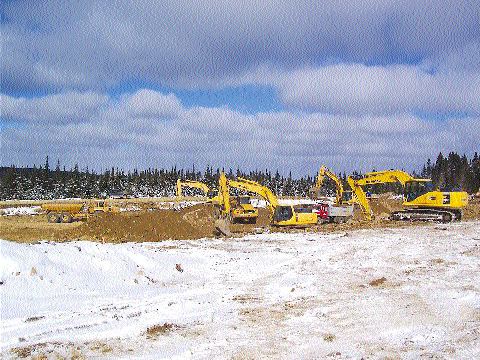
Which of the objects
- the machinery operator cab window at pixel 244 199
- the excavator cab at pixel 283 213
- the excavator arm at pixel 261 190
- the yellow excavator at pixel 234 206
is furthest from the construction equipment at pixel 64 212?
the excavator cab at pixel 283 213

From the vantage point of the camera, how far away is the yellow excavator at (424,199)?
32.9 meters

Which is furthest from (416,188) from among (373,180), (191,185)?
(191,185)

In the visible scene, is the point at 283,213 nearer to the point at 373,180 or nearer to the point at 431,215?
the point at 373,180

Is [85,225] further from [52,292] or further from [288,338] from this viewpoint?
[288,338]

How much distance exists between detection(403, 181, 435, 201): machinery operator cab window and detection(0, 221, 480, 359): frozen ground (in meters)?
16.4

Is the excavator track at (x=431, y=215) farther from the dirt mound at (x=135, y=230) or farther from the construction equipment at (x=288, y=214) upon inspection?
the dirt mound at (x=135, y=230)

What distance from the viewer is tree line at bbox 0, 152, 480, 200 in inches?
3665

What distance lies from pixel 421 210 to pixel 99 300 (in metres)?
28.1

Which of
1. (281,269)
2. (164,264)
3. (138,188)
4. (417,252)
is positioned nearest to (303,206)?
(417,252)

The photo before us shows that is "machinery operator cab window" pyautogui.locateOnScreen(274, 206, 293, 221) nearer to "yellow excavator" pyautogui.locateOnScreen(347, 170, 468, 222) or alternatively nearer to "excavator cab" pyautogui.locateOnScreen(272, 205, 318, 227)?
"excavator cab" pyautogui.locateOnScreen(272, 205, 318, 227)

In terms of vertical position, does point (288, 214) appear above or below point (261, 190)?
below

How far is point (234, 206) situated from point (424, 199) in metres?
14.8

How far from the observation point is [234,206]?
38.8 metres

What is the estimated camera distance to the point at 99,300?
10.8 m
